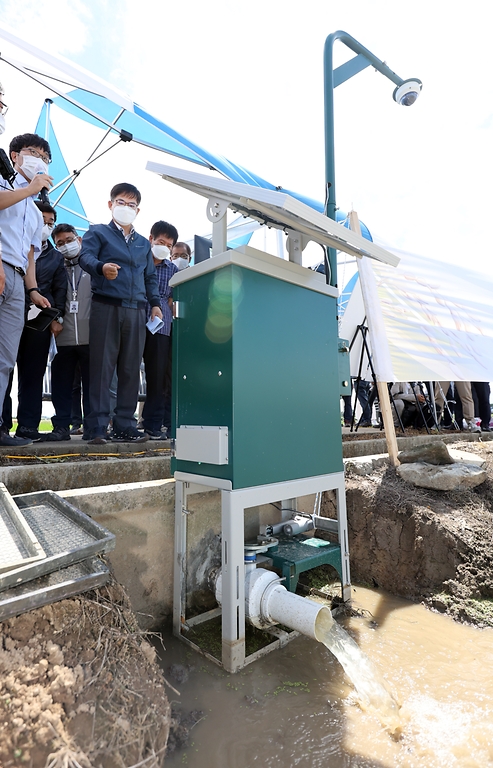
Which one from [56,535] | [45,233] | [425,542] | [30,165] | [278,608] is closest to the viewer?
[56,535]

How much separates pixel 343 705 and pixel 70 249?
13.4 ft

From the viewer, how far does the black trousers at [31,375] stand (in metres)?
3.45

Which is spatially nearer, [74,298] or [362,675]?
[362,675]

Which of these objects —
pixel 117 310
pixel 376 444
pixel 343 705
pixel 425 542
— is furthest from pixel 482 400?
pixel 343 705

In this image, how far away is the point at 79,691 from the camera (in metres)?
1.06

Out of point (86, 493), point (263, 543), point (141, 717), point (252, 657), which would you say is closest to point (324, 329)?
point (263, 543)

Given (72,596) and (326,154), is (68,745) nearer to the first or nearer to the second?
(72,596)

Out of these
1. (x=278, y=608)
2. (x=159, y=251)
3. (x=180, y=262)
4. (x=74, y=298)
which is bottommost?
(x=278, y=608)

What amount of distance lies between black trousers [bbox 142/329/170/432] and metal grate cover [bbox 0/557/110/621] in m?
2.90

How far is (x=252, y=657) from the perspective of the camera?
78.4 inches

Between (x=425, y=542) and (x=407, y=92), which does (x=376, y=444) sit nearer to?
(x=425, y=542)

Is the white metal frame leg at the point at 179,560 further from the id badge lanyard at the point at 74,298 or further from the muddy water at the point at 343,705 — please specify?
the id badge lanyard at the point at 74,298

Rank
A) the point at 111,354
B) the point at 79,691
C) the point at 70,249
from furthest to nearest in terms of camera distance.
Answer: the point at 70,249, the point at 111,354, the point at 79,691

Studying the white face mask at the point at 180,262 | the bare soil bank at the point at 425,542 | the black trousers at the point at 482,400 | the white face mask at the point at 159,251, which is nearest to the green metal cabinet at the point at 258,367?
the bare soil bank at the point at 425,542
